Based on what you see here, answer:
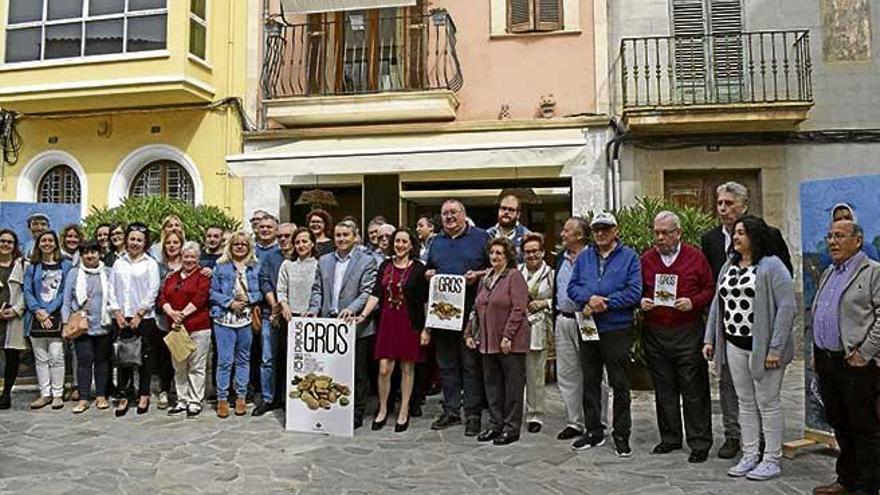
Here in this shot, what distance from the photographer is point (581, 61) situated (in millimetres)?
12102

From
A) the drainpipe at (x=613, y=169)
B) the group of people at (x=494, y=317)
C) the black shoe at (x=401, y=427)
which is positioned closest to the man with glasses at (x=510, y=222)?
the group of people at (x=494, y=317)

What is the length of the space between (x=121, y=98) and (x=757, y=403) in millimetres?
11266

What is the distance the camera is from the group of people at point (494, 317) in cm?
500

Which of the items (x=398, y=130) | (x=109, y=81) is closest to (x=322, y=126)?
(x=398, y=130)

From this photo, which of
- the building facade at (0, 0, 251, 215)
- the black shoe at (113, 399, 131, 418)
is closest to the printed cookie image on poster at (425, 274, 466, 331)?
the black shoe at (113, 399, 131, 418)

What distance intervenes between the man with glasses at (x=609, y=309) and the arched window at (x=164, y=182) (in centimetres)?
918

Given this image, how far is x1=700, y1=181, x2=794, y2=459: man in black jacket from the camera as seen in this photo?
5.69 metres

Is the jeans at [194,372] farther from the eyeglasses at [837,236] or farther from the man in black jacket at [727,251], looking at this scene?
the eyeglasses at [837,236]

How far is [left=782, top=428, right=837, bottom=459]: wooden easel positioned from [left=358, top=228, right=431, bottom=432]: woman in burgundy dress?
10.1 feet

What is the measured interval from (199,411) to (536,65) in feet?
26.0

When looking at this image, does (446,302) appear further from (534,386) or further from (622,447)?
(622,447)

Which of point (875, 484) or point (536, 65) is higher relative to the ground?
point (536, 65)

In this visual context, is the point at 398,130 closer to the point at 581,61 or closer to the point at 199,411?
the point at 581,61

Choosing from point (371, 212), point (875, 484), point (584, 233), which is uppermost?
point (371, 212)
